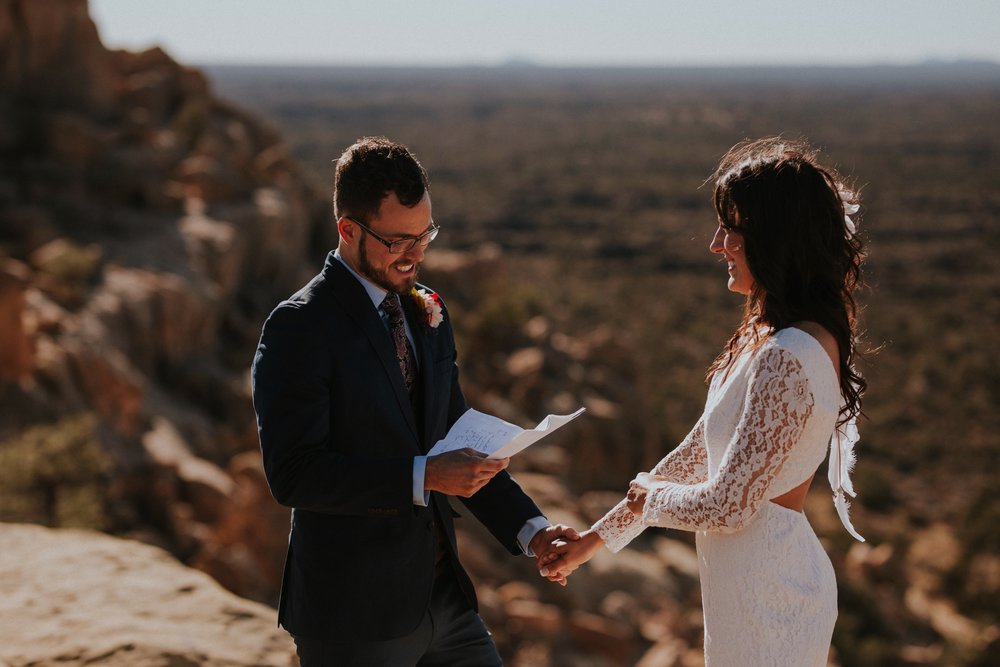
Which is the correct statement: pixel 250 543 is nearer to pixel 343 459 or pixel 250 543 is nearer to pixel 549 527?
pixel 549 527

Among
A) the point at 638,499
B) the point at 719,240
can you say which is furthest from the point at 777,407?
the point at 638,499

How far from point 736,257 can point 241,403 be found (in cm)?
1481

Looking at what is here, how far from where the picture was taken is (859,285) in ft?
10.7

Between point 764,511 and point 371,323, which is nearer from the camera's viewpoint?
point 764,511

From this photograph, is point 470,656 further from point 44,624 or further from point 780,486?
point 44,624

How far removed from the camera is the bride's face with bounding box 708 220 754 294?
120 inches

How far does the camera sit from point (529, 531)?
11.7 ft

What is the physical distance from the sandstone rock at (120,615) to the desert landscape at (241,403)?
0.02m

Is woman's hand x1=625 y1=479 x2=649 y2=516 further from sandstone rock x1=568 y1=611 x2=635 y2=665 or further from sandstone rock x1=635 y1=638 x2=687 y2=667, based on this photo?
sandstone rock x1=568 y1=611 x2=635 y2=665

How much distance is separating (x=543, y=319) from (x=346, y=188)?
802 inches

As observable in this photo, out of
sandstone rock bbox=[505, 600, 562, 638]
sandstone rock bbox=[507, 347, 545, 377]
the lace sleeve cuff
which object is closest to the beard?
the lace sleeve cuff

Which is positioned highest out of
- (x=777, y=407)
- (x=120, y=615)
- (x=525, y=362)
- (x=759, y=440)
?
(x=777, y=407)

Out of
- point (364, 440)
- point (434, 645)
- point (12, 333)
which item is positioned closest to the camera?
point (364, 440)

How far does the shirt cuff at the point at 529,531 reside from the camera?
3.55 meters
